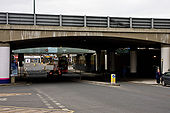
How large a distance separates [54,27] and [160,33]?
11229 mm

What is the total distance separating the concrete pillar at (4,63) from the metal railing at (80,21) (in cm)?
243

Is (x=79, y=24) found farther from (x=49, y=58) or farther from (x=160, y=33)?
(x=49, y=58)

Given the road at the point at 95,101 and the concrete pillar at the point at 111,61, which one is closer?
the road at the point at 95,101

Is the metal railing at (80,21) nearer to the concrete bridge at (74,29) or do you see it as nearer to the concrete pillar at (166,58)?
the concrete bridge at (74,29)

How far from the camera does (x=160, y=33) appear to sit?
92.4 feet

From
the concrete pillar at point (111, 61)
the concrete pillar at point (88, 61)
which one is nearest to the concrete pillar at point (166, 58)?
the concrete pillar at point (111, 61)

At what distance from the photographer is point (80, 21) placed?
26.5 m

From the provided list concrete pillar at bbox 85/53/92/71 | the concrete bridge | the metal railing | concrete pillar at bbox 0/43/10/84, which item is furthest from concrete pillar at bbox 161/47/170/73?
concrete pillar at bbox 85/53/92/71

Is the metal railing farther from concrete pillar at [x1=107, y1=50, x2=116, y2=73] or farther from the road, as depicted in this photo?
concrete pillar at [x1=107, y1=50, x2=116, y2=73]

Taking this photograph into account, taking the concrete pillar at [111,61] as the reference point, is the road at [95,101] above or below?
below

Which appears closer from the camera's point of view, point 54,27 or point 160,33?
point 54,27

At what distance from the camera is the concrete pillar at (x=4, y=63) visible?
25.4 m

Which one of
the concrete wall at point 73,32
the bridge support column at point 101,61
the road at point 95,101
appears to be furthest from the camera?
the bridge support column at point 101,61

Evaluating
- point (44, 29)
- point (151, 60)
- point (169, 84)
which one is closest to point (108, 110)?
point (169, 84)
